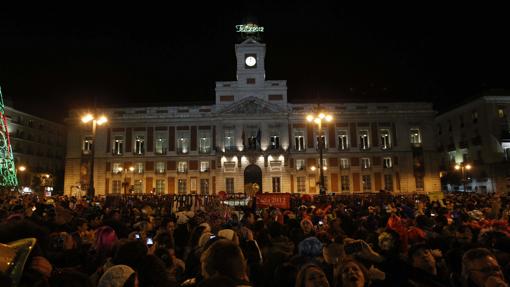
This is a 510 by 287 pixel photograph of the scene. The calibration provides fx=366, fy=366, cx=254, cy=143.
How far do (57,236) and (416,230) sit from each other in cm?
629

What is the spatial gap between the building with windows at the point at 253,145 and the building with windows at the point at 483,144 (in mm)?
4547

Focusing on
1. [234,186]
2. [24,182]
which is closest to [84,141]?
[24,182]

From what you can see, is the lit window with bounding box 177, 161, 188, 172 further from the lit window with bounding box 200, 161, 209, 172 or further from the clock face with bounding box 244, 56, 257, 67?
the clock face with bounding box 244, 56, 257, 67

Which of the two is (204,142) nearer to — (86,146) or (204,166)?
(204,166)

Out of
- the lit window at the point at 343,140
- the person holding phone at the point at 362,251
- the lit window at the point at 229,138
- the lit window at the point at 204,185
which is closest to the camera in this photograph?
the person holding phone at the point at 362,251

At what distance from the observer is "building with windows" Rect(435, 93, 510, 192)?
1753 inches

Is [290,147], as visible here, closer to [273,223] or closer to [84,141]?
[84,141]

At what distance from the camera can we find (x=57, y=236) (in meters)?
5.78

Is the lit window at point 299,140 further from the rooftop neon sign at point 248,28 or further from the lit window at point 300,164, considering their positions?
the rooftop neon sign at point 248,28

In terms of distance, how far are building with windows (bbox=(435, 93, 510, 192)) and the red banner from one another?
34.8 meters

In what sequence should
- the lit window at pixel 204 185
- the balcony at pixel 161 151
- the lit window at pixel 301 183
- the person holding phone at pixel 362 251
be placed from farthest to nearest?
the balcony at pixel 161 151, the lit window at pixel 204 185, the lit window at pixel 301 183, the person holding phone at pixel 362 251

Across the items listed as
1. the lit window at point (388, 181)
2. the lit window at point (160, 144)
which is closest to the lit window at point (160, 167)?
the lit window at point (160, 144)

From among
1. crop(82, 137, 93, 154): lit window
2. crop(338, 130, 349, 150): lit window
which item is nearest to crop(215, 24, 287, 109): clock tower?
crop(338, 130, 349, 150): lit window

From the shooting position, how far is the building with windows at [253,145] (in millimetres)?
47938
